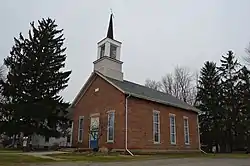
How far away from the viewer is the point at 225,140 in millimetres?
36156

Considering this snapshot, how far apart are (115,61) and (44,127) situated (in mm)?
10089

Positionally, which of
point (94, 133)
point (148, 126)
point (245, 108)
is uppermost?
point (245, 108)

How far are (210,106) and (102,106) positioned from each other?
19.9 meters

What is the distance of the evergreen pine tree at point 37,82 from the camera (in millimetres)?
25578

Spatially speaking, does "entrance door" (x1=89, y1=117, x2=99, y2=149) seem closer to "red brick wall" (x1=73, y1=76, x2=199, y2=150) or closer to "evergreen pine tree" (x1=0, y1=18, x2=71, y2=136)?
"red brick wall" (x1=73, y1=76, x2=199, y2=150)

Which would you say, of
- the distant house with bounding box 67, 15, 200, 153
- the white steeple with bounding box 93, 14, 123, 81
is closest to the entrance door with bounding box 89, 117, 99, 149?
the distant house with bounding box 67, 15, 200, 153

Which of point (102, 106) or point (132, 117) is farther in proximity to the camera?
point (102, 106)

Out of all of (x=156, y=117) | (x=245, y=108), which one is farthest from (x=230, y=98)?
(x=156, y=117)

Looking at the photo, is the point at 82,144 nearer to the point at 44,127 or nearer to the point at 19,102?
the point at 44,127

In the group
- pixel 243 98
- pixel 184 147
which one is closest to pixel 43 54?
pixel 184 147

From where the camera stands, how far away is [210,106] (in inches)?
1457

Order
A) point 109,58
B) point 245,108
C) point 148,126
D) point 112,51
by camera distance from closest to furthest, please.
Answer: point 148,126, point 109,58, point 112,51, point 245,108

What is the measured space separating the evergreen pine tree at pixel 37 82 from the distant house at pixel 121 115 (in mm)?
2541

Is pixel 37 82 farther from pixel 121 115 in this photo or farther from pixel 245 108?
pixel 245 108
